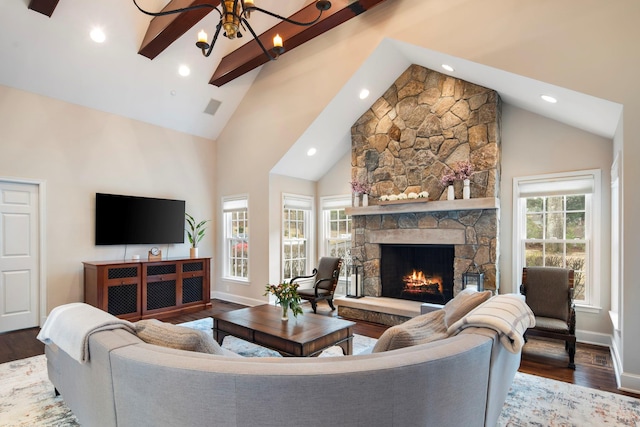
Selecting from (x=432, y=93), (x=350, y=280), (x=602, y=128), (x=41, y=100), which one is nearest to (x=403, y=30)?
(x=432, y=93)

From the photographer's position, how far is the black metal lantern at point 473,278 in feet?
15.4

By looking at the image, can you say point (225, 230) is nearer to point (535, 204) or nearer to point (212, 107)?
point (212, 107)

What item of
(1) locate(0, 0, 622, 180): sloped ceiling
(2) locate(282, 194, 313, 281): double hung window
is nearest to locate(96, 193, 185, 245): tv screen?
(1) locate(0, 0, 622, 180): sloped ceiling

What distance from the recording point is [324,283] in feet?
19.3

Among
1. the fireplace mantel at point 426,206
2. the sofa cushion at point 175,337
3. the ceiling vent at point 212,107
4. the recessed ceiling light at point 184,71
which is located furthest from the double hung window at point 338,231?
the sofa cushion at point 175,337

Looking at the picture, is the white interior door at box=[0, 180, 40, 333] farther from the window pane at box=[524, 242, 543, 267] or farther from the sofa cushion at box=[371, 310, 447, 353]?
the window pane at box=[524, 242, 543, 267]

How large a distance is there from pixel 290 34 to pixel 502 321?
184 inches

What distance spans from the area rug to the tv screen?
2.63 metres

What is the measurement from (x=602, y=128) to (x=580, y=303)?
218cm

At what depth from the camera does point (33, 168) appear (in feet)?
16.4

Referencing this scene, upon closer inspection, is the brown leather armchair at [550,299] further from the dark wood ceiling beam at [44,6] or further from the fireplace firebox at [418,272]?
the dark wood ceiling beam at [44,6]

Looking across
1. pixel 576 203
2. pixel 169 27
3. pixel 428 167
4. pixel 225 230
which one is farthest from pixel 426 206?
pixel 169 27

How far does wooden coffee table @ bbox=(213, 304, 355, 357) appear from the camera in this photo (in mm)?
3023

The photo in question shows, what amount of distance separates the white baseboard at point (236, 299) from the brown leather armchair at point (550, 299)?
4.20 metres
